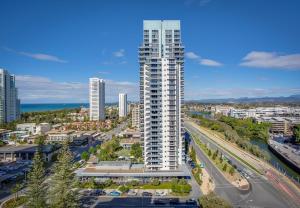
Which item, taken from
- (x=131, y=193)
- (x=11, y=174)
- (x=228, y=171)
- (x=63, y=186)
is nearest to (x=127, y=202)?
(x=131, y=193)

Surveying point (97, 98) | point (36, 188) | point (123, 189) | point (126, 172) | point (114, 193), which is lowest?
point (114, 193)

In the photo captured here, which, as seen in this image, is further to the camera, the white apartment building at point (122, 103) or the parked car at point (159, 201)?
the white apartment building at point (122, 103)

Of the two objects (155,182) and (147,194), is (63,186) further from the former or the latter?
(155,182)

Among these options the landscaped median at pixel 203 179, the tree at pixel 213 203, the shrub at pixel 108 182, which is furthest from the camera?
the shrub at pixel 108 182

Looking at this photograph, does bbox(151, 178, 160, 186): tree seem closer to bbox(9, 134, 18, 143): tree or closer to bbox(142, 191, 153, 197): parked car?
bbox(142, 191, 153, 197): parked car

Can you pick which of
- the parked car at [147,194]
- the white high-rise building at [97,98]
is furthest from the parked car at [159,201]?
the white high-rise building at [97,98]

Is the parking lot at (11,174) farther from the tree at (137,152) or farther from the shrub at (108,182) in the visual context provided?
the tree at (137,152)
